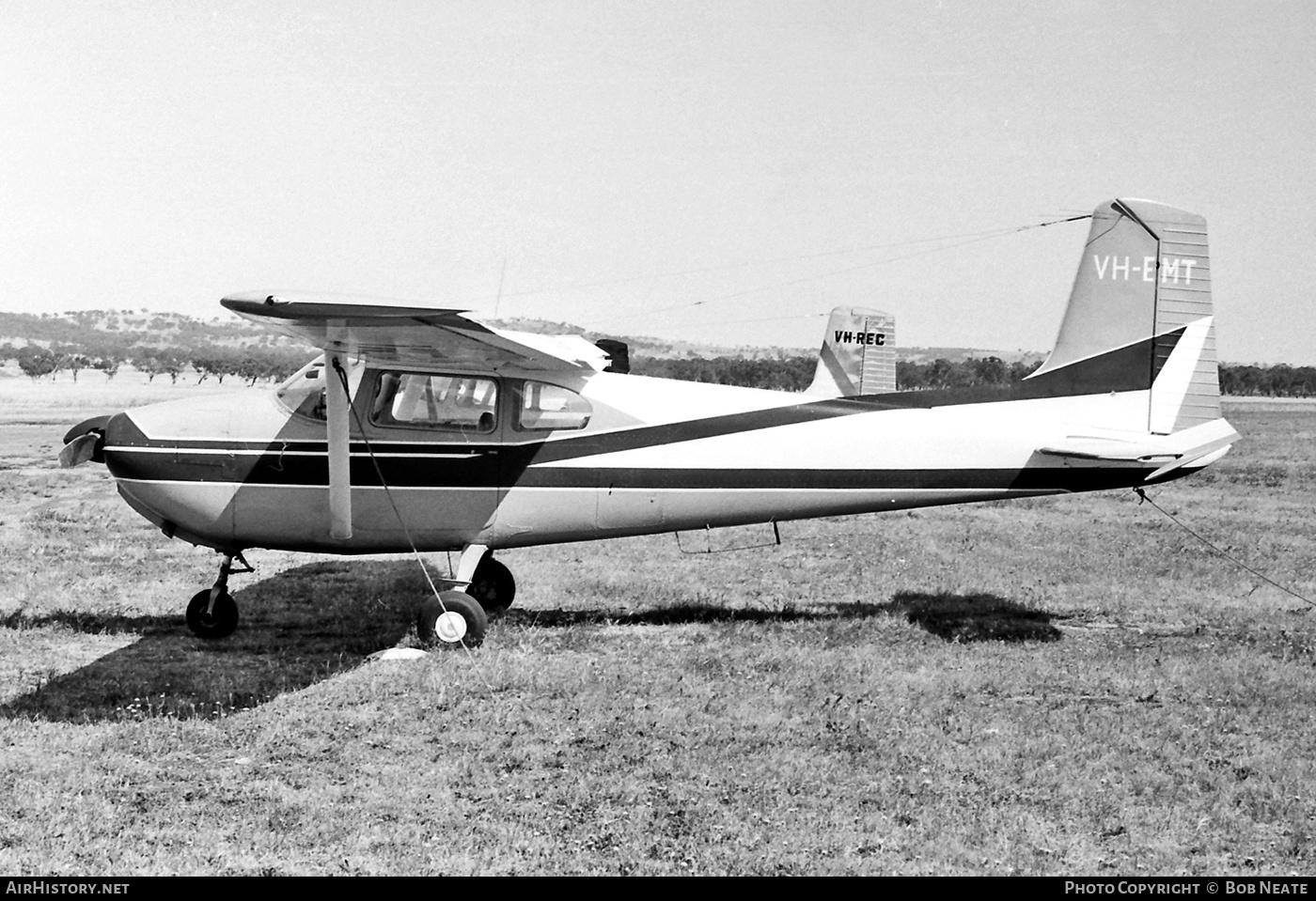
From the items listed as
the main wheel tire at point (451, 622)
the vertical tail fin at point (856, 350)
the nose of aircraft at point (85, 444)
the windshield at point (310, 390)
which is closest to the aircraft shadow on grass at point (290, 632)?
the main wheel tire at point (451, 622)

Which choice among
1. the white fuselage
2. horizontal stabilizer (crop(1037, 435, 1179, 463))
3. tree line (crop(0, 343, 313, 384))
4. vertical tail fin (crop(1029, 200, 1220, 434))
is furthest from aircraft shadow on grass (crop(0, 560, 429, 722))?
tree line (crop(0, 343, 313, 384))

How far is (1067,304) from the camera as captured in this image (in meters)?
9.70

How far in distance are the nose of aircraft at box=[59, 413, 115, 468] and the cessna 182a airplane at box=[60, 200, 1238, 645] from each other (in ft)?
0.09

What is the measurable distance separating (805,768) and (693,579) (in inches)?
233

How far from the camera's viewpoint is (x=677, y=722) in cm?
698

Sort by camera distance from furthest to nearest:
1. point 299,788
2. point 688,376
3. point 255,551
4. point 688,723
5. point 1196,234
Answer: point 688,376, point 255,551, point 1196,234, point 688,723, point 299,788

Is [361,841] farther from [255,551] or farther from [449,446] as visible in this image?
[255,551]

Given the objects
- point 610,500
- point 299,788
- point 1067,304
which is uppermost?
point 1067,304

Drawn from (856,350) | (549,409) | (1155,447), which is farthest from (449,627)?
(856,350)

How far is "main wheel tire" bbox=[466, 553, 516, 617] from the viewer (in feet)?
34.6

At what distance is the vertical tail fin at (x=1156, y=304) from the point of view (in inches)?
370

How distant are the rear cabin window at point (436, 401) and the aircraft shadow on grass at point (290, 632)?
1.82 m

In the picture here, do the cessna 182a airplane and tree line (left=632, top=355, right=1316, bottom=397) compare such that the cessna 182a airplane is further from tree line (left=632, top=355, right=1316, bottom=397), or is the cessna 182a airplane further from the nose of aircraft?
tree line (left=632, top=355, right=1316, bottom=397)

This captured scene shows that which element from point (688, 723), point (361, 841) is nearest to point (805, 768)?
point (688, 723)
